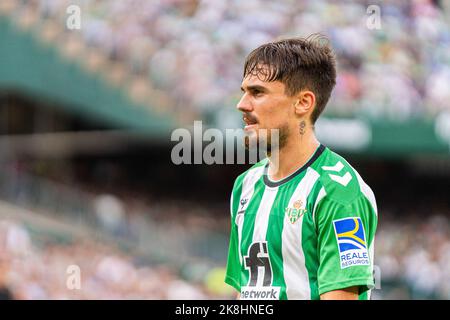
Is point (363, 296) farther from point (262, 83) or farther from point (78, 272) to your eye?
point (78, 272)

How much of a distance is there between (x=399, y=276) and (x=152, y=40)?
6.06m

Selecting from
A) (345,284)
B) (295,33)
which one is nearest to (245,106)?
(345,284)

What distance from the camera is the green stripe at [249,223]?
3691mm

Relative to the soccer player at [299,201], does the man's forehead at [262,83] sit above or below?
above

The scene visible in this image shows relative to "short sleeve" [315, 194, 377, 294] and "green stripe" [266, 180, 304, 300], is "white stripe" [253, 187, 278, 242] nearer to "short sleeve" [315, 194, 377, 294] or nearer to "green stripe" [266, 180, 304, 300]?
"green stripe" [266, 180, 304, 300]

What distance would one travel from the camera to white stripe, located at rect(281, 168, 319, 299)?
137 inches

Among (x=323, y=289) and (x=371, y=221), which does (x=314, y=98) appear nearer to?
(x=371, y=221)

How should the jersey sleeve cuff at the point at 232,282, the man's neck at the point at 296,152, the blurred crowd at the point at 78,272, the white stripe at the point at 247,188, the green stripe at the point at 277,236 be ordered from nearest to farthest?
the green stripe at the point at 277,236 → the man's neck at the point at 296,152 → the white stripe at the point at 247,188 → the jersey sleeve cuff at the point at 232,282 → the blurred crowd at the point at 78,272

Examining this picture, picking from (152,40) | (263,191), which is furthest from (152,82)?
(263,191)

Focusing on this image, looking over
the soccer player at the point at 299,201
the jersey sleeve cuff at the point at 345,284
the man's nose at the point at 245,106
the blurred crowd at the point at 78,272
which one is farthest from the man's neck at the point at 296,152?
the blurred crowd at the point at 78,272

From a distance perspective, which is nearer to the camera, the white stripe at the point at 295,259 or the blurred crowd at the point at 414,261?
the white stripe at the point at 295,259

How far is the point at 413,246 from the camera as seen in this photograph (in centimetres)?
1605

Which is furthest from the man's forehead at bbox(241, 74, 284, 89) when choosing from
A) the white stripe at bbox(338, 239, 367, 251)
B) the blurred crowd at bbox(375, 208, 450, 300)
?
the blurred crowd at bbox(375, 208, 450, 300)

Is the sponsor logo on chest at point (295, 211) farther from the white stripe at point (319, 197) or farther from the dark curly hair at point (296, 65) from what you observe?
the dark curly hair at point (296, 65)
